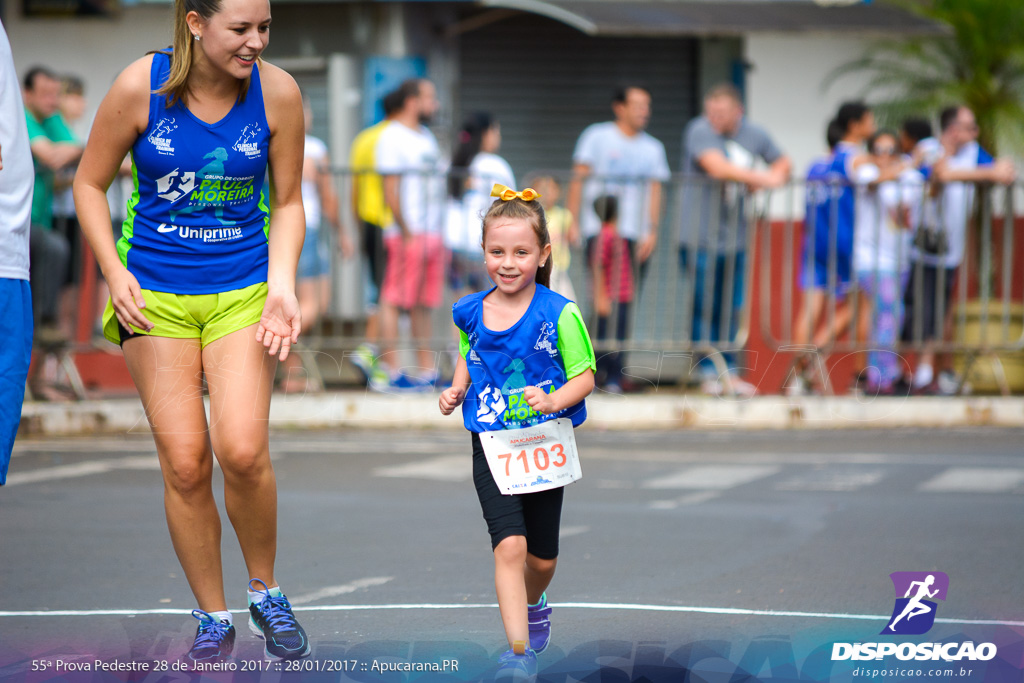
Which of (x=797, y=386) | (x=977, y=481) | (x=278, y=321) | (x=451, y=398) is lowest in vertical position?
(x=977, y=481)

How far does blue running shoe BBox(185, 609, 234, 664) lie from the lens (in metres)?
3.99

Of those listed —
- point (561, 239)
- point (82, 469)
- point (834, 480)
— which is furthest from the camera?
point (561, 239)

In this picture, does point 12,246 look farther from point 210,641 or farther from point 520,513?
point 520,513

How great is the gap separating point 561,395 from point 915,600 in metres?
1.74

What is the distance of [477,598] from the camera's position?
16.6ft

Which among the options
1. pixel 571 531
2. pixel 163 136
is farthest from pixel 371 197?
pixel 163 136

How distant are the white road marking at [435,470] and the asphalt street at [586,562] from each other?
32mm

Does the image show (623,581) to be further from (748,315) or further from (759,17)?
(759,17)

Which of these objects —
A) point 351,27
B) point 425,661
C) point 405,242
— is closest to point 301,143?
point 425,661

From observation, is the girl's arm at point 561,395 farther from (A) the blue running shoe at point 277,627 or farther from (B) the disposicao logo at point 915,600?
(B) the disposicao logo at point 915,600

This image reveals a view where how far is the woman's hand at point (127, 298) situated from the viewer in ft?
13.1

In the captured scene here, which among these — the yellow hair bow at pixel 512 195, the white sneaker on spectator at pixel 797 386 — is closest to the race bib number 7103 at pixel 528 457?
the yellow hair bow at pixel 512 195

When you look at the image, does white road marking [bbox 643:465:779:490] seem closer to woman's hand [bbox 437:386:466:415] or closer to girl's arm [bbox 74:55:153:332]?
woman's hand [bbox 437:386:466:415]

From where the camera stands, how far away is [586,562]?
5.80 meters
